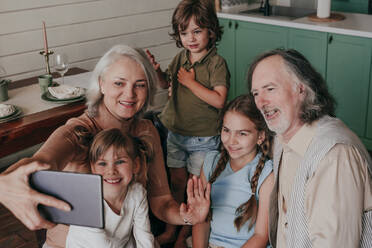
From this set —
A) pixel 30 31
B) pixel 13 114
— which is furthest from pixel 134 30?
pixel 13 114

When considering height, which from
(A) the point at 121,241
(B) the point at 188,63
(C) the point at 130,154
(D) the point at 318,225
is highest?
(B) the point at 188,63

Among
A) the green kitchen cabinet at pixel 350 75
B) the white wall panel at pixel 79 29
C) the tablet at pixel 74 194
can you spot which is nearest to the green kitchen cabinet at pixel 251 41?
the green kitchen cabinet at pixel 350 75

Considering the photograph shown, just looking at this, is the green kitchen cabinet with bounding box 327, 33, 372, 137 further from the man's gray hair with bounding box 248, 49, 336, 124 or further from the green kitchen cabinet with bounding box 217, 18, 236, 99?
the man's gray hair with bounding box 248, 49, 336, 124

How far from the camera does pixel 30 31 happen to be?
3.63 metres

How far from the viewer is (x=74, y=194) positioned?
1361 millimetres

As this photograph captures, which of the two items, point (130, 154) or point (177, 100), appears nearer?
point (130, 154)

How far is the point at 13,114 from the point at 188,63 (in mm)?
1008

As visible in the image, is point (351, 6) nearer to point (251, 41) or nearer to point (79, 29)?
point (251, 41)

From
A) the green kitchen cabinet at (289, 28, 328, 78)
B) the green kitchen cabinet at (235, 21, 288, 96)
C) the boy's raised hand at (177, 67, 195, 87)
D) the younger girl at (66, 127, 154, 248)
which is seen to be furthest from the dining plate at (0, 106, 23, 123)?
the green kitchen cabinet at (289, 28, 328, 78)

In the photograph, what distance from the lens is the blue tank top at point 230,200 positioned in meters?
2.09

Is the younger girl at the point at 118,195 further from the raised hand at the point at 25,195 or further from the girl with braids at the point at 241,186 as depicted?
the raised hand at the point at 25,195

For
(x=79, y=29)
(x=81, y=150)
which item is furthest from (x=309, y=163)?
(x=79, y=29)

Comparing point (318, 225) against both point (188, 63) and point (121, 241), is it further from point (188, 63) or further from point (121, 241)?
point (188, 63)

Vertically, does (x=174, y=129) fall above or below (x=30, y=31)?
below
